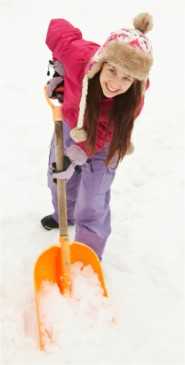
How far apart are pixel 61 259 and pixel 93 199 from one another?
0.22 metres

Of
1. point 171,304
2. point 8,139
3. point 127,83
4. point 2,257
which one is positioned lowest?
point 171,304

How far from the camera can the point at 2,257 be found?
1651 millimetres

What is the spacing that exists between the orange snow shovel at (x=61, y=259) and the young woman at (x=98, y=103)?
0.25 feet

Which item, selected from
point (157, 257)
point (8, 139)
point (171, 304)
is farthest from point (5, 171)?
point (171, 304)

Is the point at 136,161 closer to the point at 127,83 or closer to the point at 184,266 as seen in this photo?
the point at 184,266

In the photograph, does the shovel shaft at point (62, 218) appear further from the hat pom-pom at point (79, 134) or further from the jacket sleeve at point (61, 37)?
the jacket sleeve at point (61, 37)

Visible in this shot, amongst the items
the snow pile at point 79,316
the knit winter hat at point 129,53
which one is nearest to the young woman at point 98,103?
the knit winter hat at point 129,53

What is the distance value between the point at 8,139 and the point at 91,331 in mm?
1150

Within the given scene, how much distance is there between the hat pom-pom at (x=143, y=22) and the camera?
118 centimetres

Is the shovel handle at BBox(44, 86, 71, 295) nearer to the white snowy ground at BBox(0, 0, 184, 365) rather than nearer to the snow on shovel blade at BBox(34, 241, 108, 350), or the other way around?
the snow on shovel blade at BBox(34, 241, 108, 350)

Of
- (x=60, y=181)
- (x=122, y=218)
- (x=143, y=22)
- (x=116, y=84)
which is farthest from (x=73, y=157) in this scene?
(x=122, y=218)

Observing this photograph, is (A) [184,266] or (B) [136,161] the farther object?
(B) [136,161]

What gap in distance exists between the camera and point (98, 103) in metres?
1.27

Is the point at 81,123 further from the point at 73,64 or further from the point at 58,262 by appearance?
the point at 58,262
